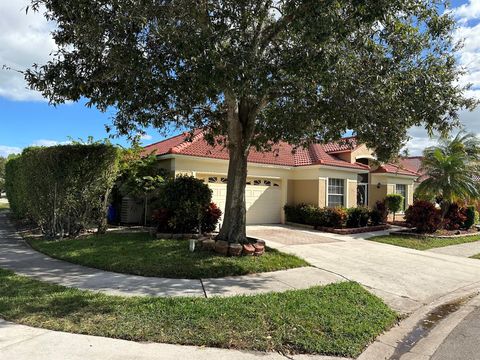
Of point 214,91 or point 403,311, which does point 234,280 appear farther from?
point 214,91

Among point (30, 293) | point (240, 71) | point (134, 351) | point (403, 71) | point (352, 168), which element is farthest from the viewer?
point (352, 168)

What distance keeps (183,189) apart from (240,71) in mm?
5847

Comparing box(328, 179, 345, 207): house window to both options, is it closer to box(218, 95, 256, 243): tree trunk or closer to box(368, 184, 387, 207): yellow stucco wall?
box(368, 184, 387, 207): yellow stucco wall

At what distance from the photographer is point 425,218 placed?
16.3 m

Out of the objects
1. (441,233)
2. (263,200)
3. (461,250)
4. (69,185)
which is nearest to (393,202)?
(441,233)

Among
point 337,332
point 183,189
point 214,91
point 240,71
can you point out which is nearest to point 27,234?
point 183,189

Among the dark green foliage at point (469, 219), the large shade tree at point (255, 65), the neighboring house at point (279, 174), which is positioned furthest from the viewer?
the dark green foliage at point (469, 219)

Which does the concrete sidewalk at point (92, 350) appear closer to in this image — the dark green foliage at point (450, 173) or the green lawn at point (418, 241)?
the green lawn at point (418, 241)

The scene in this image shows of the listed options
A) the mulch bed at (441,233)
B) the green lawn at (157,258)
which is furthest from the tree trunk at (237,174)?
the mulch bed at (441,233)

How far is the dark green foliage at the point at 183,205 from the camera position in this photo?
11.5 meters

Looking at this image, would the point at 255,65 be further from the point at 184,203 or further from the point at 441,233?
the point at 441,233

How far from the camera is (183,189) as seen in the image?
1166 cm

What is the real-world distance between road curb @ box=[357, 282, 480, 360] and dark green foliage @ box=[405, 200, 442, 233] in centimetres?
914

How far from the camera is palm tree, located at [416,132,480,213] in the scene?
1623cm
